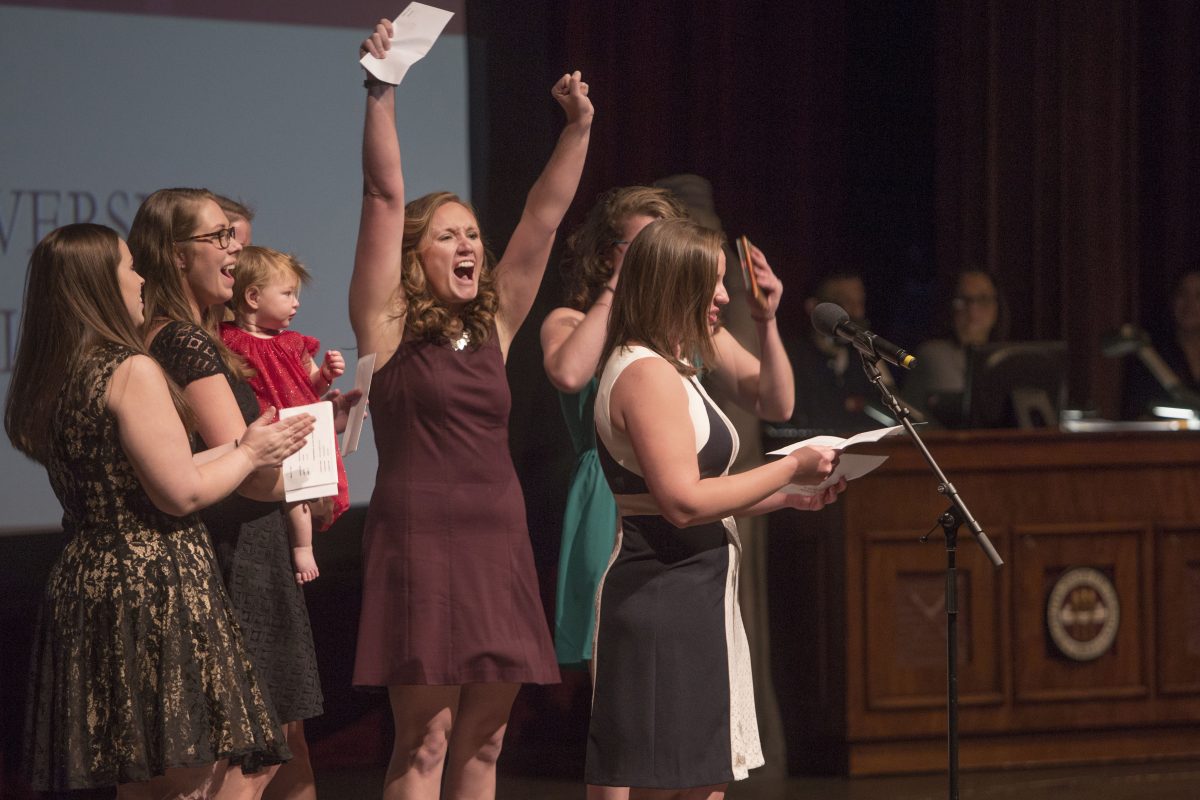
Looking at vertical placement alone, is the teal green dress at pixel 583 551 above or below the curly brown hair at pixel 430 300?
below

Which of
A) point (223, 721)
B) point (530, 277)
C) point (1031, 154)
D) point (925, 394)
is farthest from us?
point (1031, 154)

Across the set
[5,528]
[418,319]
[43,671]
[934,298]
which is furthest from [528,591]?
[934,298]

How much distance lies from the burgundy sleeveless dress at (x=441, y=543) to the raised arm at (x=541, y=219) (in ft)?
0.70

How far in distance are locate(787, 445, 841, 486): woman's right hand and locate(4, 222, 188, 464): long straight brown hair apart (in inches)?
41.9

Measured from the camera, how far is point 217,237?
2.79 meters

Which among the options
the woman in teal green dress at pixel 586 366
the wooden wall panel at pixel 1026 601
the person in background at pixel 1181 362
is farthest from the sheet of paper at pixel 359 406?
the person in background at pixel 1181 362

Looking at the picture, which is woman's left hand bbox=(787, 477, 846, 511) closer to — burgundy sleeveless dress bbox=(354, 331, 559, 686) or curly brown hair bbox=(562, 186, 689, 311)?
burgundy sleeveless dress bbox=(354, 331, 559, 686)

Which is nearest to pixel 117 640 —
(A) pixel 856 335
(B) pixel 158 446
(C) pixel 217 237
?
(B) pixel 158 446

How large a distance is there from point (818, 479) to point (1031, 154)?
4.02 metres

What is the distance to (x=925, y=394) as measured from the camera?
17.8 ft

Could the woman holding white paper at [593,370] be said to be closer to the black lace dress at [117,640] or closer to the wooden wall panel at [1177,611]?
the black lace dress at [117,640]

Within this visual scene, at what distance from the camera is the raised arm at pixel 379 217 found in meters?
2.78

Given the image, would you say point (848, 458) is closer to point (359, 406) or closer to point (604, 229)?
point (359, 406)

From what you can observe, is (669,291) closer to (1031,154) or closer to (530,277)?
(530,277)
